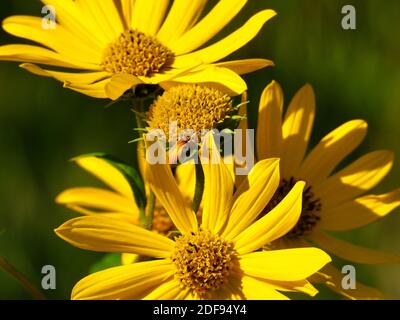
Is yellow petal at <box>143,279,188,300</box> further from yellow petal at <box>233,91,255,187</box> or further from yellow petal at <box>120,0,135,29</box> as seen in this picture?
yellow petal at <box>120,0,135,29</box>

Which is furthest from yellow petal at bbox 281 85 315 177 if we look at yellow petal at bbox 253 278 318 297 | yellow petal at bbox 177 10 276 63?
yellow petal at bbox 253 278 318 297

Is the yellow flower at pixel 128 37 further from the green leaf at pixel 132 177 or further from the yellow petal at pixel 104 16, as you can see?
the green leaf at pixel 132 177

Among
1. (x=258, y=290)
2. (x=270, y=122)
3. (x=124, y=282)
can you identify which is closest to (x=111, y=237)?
(x=124, y=282)

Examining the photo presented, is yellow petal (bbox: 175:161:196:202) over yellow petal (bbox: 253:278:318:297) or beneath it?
over

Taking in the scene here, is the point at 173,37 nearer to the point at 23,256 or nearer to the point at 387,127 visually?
the point at 23,256

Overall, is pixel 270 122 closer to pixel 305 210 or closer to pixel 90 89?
pixel 305 210
